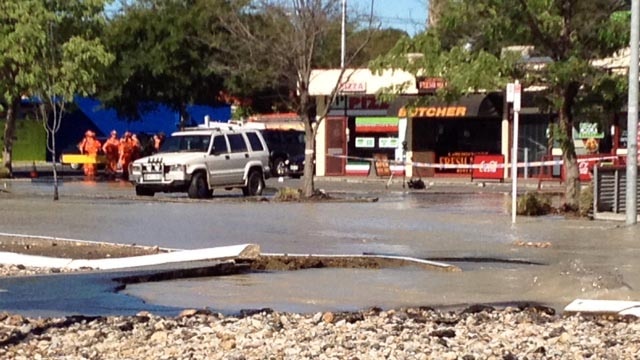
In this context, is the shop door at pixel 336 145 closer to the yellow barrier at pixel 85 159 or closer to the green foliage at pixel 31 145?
the yellow barrier at pixel 85 159

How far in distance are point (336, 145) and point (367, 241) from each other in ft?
105

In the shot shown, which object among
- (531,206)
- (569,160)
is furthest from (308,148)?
(531,206)

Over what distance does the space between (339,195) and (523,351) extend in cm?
2605

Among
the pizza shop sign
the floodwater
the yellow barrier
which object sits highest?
the pizza shop sign

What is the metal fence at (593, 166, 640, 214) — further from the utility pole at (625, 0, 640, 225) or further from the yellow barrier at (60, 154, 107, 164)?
the yellow barrier at (60, 154, 107, 164)

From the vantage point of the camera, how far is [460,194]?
36750 millimetres

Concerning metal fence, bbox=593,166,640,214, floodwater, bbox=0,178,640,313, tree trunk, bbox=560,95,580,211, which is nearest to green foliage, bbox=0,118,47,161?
floodwater, bbox=0,178,640,313

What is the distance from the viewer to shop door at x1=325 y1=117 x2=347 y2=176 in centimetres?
5197

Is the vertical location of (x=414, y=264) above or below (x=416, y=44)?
below

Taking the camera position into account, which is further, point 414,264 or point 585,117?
point 585,117

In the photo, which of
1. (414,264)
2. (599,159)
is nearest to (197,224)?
(414,264)

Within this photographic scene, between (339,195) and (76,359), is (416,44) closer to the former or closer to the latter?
(339,195)

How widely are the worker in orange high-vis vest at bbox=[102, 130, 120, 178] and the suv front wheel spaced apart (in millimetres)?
15647

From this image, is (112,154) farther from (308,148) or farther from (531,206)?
(531,206)
